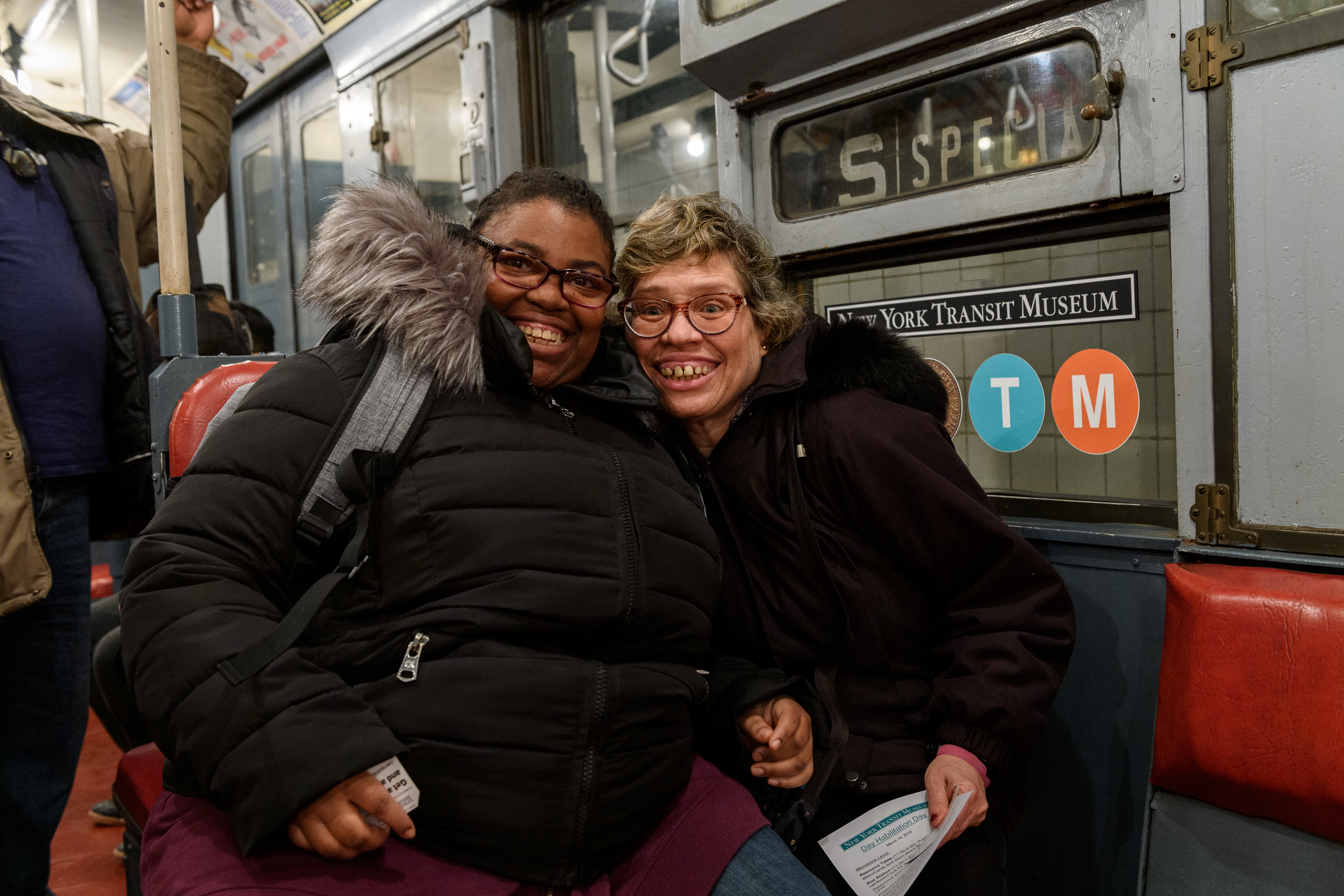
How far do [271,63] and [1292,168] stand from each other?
4.45 meters

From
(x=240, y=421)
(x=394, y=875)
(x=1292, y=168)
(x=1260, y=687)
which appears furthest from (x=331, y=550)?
(x=1292, y=168)

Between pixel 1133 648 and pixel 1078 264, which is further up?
pixel 1078 264

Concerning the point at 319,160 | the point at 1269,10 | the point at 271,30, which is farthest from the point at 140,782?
the point at 271,30

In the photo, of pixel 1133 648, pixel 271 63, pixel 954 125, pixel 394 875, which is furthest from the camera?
pixel 271 63

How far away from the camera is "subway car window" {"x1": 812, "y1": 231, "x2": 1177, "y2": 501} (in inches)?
71.7

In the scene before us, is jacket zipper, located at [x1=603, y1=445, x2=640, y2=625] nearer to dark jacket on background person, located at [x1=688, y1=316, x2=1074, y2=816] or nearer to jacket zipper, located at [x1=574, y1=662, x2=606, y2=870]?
jacket zipper, located at [x1=574, y1=662, x2=606, y2=870]

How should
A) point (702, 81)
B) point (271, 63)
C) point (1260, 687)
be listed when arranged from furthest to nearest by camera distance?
point (271, 63), point (702, 81), point (1260, 687)

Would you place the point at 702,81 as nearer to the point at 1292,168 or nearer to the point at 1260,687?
the point at 1292,168

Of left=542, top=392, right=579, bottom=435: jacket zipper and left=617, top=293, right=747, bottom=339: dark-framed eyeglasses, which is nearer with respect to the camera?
left=542, top=392, right=579, bottom=435: jacket zipper

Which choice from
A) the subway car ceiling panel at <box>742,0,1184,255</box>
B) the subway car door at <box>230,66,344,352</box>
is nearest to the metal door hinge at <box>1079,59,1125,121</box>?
the subway car ceiling panel at <box>742,0,1184,255</box>

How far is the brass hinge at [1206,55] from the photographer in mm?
1580

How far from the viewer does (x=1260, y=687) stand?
1.47 meters

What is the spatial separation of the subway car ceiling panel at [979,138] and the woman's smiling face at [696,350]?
0.60 meters

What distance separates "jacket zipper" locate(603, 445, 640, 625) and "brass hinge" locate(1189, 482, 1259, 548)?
43.7 inches
